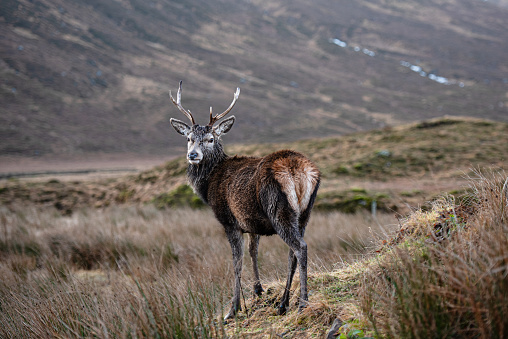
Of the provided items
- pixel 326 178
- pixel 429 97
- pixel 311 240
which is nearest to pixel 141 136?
pixel 326 178

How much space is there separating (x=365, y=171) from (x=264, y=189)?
12986mm

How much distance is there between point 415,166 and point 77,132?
2188 inches

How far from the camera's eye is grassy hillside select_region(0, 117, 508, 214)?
13.5 meters

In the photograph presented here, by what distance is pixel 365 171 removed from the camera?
16.3 meters

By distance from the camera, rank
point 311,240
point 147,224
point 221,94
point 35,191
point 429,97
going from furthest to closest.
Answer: point 429,97 < point 221,94 < point 35,191 < point 147,224 < point 311,240

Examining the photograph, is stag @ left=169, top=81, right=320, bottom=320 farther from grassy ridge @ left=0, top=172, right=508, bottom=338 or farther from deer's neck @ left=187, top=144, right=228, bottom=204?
grassy ridge @ left=0, top=172, right=508, bottom=338

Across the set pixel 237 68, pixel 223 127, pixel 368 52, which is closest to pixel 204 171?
pixel 223 127

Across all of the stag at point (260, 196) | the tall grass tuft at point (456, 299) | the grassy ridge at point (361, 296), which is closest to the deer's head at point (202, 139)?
the stag at point (260, 196)

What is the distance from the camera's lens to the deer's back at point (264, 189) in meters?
3.95

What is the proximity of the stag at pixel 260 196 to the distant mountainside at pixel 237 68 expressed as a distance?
52716 millimetres

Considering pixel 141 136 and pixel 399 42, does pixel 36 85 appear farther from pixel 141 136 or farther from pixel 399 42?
pixel 399 42

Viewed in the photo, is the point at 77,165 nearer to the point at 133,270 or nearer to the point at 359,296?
the point at 133,270

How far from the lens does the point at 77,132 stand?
60.1 meters

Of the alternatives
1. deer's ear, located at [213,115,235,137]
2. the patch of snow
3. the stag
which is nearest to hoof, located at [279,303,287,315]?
the stag
